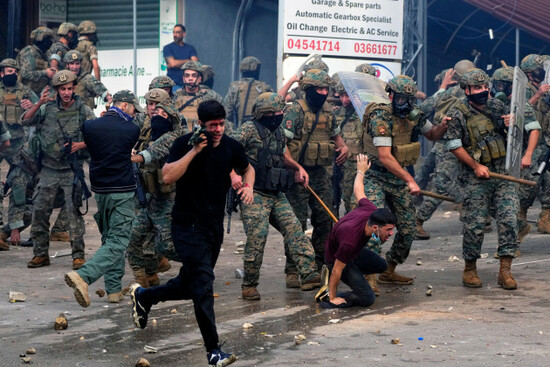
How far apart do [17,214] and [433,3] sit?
8.80 m

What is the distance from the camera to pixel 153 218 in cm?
871

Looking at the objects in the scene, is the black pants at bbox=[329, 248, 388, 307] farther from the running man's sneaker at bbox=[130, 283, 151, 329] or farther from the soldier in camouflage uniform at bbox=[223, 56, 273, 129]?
the soldier in camouflage uniform at bbox=[223, 56, 273, 129]

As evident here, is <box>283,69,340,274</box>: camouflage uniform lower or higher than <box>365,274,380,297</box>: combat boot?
higher

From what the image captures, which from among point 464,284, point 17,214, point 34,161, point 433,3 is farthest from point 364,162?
point 433,3

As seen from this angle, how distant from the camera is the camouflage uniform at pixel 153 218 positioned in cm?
856

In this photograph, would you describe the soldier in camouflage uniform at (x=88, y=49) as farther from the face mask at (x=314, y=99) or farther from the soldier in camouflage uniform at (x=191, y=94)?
the face mask at (x=314, y=99)

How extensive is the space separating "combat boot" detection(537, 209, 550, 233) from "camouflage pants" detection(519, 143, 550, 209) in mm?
71

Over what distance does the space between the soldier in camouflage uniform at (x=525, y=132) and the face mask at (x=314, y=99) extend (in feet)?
5.60

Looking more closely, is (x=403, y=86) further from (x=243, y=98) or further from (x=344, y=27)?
(x=344, y=27)

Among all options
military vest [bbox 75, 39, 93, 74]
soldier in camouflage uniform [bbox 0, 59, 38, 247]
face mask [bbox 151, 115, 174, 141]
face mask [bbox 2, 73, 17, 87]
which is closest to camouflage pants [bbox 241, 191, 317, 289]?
face mask [bbox 151, 115, 174, 141]

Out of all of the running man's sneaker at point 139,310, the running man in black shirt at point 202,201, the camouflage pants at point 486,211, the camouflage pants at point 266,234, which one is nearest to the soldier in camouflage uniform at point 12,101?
the camouflage pants at point 266,234

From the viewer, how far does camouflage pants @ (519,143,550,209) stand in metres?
11.3

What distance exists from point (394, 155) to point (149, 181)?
2154 millimetres

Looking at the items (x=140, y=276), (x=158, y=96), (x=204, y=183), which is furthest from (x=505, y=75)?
(x=204, y=183)
